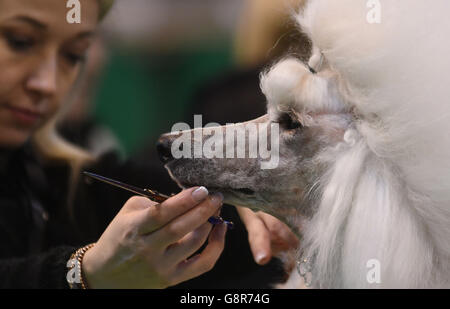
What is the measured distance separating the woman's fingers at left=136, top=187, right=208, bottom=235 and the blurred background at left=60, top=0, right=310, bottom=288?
20 cm

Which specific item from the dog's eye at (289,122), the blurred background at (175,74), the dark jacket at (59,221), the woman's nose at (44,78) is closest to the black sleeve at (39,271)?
the dark jacket at (59,221)

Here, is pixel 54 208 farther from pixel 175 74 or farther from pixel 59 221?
pixel 175 74

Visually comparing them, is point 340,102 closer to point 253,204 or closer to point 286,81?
point 286,81

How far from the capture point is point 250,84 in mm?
944

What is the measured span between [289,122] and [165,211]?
0.28m

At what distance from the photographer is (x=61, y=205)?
0.95 m

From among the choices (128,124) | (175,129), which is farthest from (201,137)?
(128,124)

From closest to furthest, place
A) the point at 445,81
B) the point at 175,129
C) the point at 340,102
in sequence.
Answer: the point at 445,81
the point at 340,102
the point at 175,129

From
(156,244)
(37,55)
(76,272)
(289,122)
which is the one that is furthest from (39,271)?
(289,122)

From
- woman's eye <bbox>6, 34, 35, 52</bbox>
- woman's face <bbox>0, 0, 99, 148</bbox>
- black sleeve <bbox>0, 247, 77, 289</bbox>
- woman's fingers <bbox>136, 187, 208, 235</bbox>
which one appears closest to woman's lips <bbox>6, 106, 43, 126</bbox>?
woman's face <bbox>0, 0, 99, 148</bbox>

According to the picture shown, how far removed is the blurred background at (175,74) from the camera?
0.89 meters

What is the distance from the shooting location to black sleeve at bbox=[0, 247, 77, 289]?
2.51ft

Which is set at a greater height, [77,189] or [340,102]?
[340,102]
